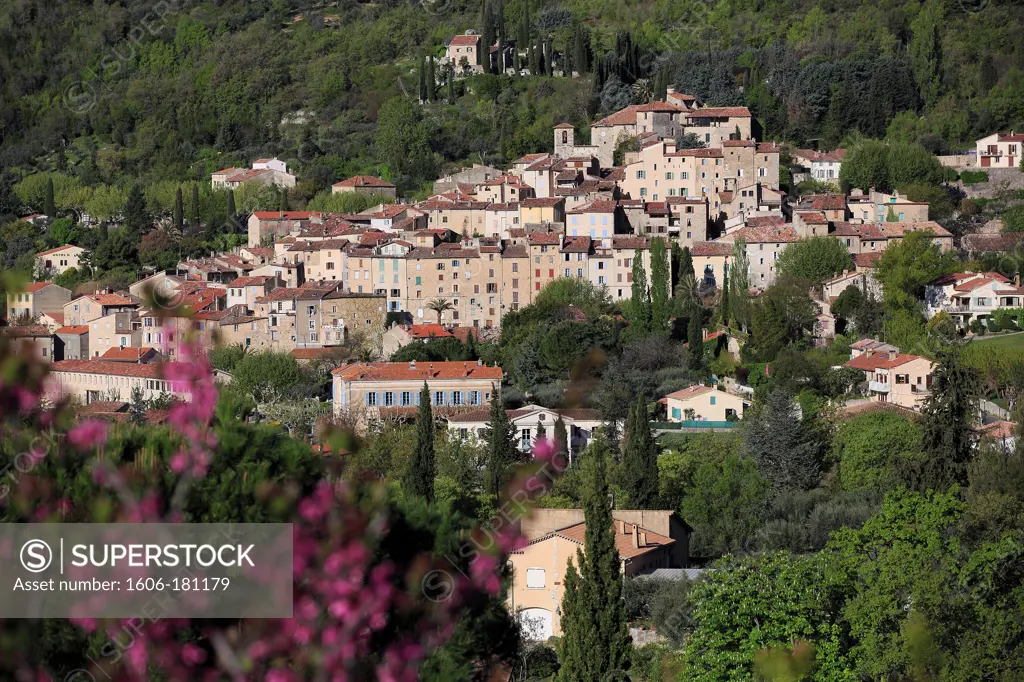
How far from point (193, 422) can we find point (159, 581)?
75 cm

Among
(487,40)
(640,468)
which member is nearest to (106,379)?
(640,468)

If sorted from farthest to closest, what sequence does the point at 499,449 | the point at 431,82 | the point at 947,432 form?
the point at 431,82
the point at 499,449
the point at 947,432

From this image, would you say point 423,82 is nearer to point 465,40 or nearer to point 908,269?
point 465,40

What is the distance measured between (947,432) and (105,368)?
59.2ft

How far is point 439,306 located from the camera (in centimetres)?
3853

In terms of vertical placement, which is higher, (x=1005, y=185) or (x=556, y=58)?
(x=556, y=58)

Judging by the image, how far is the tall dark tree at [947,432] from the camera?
24406mm

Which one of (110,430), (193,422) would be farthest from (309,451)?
Answer: (193,422)

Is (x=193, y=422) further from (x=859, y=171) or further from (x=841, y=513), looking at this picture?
(x=859, y=171)

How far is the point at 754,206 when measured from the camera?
42000 mm

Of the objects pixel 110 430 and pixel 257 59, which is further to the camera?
pixel 257 59

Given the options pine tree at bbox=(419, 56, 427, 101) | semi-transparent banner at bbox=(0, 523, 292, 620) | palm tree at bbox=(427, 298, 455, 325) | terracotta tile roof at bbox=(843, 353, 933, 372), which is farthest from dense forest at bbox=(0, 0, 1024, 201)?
semi-transparent banner at bbox=(0, 523, 292, 620)

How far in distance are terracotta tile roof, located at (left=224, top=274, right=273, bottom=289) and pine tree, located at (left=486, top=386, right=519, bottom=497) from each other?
12.4 m

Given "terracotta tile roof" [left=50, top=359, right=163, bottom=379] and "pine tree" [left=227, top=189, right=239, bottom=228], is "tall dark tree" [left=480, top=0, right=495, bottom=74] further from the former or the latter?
"terracotta tile roof" [left=50, top=359, right=163, bottom=379]
